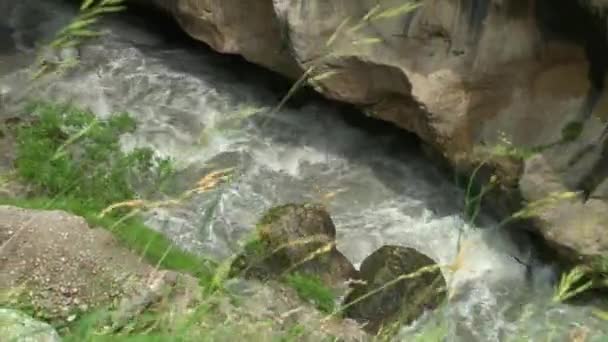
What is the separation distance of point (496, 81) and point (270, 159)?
90.1 inches

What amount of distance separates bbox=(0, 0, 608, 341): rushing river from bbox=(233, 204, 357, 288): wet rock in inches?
18.6

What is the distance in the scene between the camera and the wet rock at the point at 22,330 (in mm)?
2703

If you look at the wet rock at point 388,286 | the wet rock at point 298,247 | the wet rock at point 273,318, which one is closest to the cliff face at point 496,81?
the wet rock at point 388,286

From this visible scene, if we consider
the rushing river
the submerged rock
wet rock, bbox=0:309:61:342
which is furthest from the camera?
the rushing river

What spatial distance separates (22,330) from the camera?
2863 mm

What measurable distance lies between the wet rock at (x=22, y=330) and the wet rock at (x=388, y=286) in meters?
3.45

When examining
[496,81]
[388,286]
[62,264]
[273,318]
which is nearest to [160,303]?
[273,318]

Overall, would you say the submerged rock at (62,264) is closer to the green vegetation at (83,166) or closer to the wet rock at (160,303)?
the green vegetation at (83,166)

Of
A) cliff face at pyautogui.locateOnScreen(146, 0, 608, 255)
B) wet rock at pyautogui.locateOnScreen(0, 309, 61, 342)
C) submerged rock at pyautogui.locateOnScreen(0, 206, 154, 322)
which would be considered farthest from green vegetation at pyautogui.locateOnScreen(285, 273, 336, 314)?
wet rock at pyautogui.locateOnScreen(0, 309, 61, 342)

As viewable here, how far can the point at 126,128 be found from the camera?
9.06 meters

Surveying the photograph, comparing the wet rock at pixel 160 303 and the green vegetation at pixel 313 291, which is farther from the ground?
the wet rock at pixel 160 303

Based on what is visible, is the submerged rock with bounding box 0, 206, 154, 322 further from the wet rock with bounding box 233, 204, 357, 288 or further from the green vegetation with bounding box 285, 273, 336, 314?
the green vegetation with bounding box 285, 273, 336, 314

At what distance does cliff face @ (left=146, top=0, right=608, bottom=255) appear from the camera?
755 centimetres

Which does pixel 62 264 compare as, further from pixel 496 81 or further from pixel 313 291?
pixel 496 81
